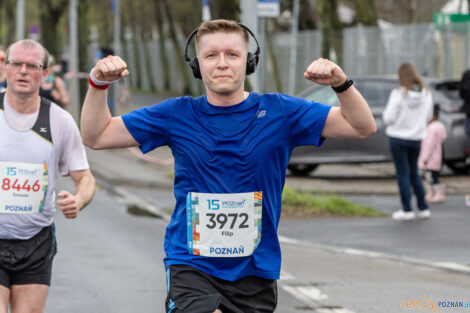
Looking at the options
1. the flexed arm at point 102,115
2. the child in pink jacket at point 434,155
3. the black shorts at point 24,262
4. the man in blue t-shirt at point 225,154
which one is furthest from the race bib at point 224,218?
the child in pink jacket at point 434,155

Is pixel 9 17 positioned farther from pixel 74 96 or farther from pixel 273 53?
pixel 74 96

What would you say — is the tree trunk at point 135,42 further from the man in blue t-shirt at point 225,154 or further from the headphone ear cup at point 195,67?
the man in blue t-shirt at point 225,154

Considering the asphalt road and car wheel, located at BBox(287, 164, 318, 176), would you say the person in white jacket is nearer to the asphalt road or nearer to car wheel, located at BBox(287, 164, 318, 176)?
the asphalt road

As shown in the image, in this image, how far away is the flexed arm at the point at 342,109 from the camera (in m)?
4.10

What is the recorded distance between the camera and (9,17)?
5919 centimetres

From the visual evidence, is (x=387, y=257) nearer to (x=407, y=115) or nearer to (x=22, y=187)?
(x=407, y=115)

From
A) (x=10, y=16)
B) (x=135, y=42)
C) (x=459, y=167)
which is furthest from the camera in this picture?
(x=135, y=42)

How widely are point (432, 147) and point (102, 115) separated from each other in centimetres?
1089

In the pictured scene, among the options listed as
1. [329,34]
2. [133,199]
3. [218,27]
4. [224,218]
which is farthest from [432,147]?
[329,34]

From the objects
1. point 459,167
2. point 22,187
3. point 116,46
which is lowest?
point 116,46

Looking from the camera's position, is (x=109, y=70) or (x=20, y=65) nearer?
(x=109, y=70)

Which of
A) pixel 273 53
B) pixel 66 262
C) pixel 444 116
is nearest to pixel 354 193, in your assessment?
pixel 444 116

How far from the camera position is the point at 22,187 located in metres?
5.45

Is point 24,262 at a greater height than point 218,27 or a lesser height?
lesser
